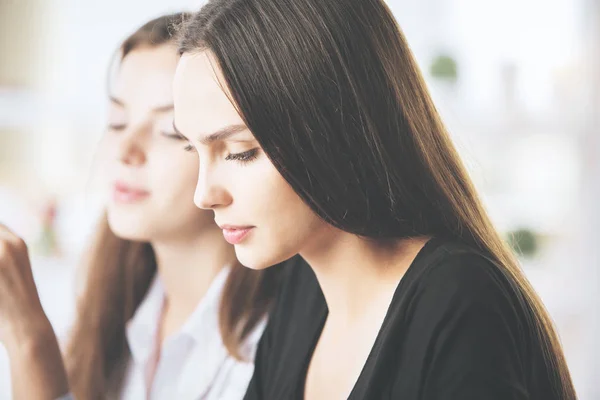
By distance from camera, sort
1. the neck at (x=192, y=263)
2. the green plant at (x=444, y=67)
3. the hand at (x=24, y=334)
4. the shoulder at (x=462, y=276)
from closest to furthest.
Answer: the shoulder at (x=462, y=276) → the hand at (x=24, y=334) → the neck at (x=192, y=263) → the green plant at (x=444, y=67)

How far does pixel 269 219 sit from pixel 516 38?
1.20 metres

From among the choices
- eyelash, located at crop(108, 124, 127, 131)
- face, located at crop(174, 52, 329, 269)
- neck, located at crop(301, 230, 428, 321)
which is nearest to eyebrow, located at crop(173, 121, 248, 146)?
face, located at crop(174, 52, 329, 269)

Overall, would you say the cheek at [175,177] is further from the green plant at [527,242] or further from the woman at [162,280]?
the green plant at [527,242]

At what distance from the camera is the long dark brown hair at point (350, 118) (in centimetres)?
52

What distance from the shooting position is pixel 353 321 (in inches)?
24.5

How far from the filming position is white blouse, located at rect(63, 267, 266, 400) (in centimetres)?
75

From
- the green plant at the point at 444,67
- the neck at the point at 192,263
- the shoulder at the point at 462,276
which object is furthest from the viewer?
the green plant at the point at 444,67

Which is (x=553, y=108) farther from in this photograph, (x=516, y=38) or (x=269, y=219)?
(x=269, y=219)

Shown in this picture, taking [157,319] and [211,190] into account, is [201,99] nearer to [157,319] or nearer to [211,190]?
[211,190]

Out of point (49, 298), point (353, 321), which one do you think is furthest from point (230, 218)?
point (49, 298)

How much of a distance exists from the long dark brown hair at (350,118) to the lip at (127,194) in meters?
0.22

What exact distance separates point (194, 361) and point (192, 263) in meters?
0.11

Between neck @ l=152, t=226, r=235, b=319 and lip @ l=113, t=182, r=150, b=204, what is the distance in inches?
2.4

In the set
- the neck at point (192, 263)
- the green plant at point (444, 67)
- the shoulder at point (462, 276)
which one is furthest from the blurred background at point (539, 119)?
the shoulder at point (462, 276)
